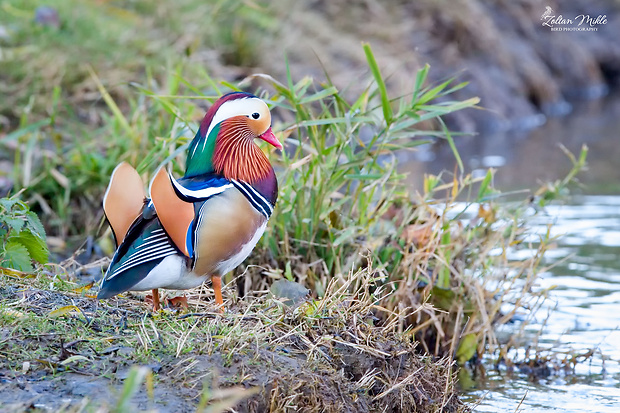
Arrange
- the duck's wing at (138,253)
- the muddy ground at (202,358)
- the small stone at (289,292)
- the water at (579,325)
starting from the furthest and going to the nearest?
the water at (579,325) < the small stone at (289,292) < the duck's wing at (138,253) < the muddy ground at (202,358)

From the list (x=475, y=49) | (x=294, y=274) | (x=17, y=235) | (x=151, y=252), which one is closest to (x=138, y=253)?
(x=151, y=252)

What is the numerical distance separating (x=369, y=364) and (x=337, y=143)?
4.50 feet

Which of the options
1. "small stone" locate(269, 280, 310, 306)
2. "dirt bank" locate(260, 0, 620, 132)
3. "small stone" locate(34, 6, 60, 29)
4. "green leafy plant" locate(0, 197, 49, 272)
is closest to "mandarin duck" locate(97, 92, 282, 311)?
"small stone" locate(269, 280, 310, 306)

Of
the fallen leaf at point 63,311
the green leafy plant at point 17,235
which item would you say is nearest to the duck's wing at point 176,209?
the fallen leaf at point 63,311

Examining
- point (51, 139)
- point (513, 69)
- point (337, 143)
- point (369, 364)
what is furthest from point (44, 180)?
point (513, 69)

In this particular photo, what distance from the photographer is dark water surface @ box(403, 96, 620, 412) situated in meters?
3.82

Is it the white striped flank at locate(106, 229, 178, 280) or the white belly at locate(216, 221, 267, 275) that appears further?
the white belly at locate(216, 221, 267, 275)

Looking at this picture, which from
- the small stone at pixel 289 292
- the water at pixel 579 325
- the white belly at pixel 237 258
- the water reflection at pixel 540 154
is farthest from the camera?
the water reflection at pixel 540 154

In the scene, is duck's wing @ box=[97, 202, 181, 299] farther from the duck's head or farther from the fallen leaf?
the duck's head

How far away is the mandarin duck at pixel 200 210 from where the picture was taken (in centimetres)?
290

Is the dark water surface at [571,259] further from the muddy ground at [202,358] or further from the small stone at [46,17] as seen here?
the small stone at [46,17]

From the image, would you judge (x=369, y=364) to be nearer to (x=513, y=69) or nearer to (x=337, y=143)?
(x=337, y=143)

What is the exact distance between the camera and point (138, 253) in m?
2.90

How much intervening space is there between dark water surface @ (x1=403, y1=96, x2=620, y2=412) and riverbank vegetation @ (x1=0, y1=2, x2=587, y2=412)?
262 mm
